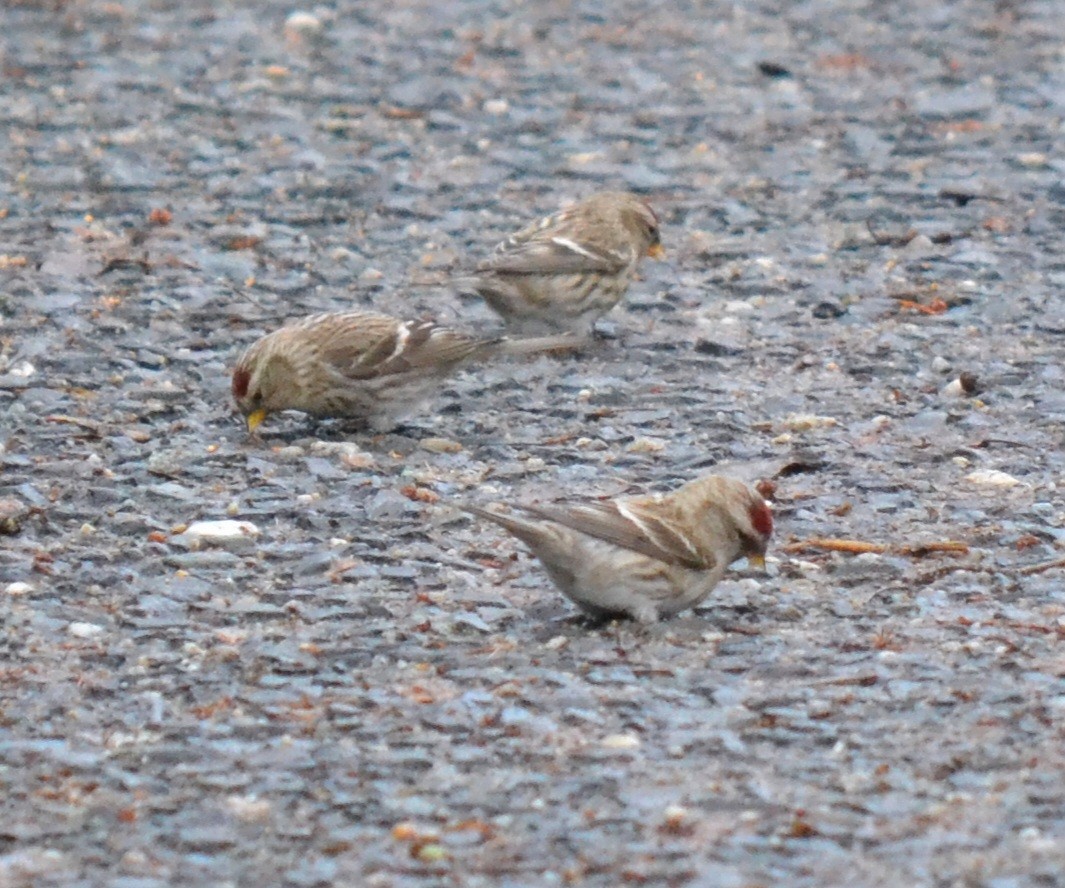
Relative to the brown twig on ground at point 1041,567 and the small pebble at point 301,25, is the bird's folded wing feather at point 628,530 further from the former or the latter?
the small pebble at point 301,25

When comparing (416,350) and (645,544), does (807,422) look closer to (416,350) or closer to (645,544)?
(416,350)

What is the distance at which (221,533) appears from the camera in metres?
6.45

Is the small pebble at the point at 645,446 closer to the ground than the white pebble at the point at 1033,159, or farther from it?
closer to the ground

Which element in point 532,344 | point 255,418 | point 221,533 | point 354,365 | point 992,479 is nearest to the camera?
point 221,533

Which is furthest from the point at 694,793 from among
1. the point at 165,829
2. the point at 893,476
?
the point at 893,476

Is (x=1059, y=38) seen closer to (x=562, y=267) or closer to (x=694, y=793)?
(x=562, y=267)

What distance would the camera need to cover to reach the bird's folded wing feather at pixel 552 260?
28.8 feet

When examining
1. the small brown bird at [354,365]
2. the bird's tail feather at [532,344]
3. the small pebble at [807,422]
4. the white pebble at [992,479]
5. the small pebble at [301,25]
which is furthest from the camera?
the small pebble at [301,25]

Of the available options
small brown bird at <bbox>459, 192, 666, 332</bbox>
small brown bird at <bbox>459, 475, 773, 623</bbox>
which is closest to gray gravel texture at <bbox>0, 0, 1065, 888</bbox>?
small brown bird at <bbox>459, 475, 773, 623</bbox>

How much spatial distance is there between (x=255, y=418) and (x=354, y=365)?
43cm

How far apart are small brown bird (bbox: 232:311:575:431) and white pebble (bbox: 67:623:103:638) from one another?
1902mm

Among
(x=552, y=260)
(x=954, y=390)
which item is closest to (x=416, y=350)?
(x=552, y=260)

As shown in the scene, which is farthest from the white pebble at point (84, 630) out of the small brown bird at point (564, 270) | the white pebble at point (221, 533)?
the small brown bird at point (564, 270)

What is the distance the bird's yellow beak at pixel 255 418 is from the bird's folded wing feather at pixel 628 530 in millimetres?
2091
